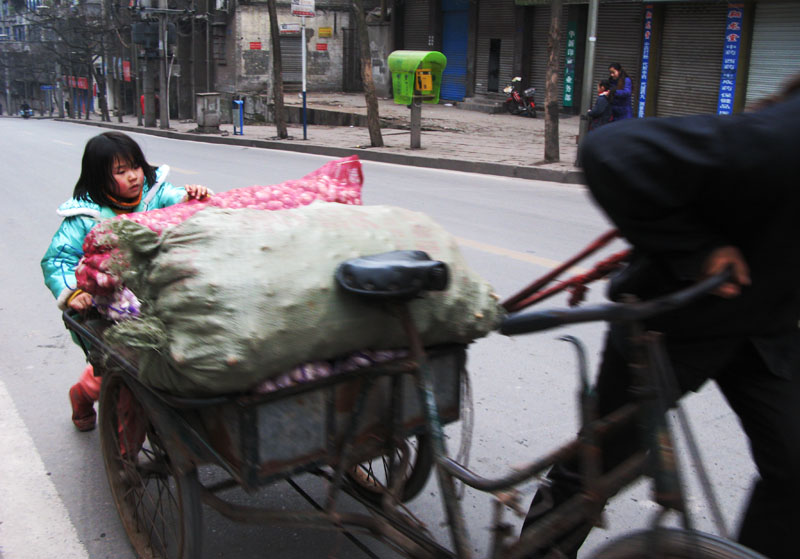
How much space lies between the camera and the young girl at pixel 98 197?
119 inches

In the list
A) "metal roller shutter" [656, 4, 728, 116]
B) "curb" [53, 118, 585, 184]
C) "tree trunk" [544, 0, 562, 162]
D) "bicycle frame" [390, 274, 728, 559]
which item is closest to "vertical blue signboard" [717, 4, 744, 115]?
"metal roller shutter" [656, 4, 728, 116]

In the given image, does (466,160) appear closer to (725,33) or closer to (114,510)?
(725,33)

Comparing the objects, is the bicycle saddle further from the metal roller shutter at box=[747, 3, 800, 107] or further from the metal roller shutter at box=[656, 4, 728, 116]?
the metal roller shutter at box=[656, 4, 728, 116]

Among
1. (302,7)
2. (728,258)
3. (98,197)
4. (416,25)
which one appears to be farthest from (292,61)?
(728,258)

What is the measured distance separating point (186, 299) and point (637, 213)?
1.04m

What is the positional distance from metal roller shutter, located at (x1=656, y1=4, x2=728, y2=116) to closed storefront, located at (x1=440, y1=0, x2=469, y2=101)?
8323mm

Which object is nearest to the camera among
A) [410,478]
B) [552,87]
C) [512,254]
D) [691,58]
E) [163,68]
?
[410,478]

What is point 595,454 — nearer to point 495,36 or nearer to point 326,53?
point 495,36

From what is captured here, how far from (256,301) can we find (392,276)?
0.33 metres

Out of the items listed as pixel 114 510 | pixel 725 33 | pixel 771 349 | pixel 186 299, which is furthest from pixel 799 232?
pixel 725 33

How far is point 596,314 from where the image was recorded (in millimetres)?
1572

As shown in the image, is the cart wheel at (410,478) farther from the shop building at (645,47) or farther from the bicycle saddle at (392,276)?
the shop building at (645,47)

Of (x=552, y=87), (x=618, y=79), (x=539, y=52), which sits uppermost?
(x=539, y=52)

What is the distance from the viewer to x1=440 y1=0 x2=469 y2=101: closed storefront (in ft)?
84.6
